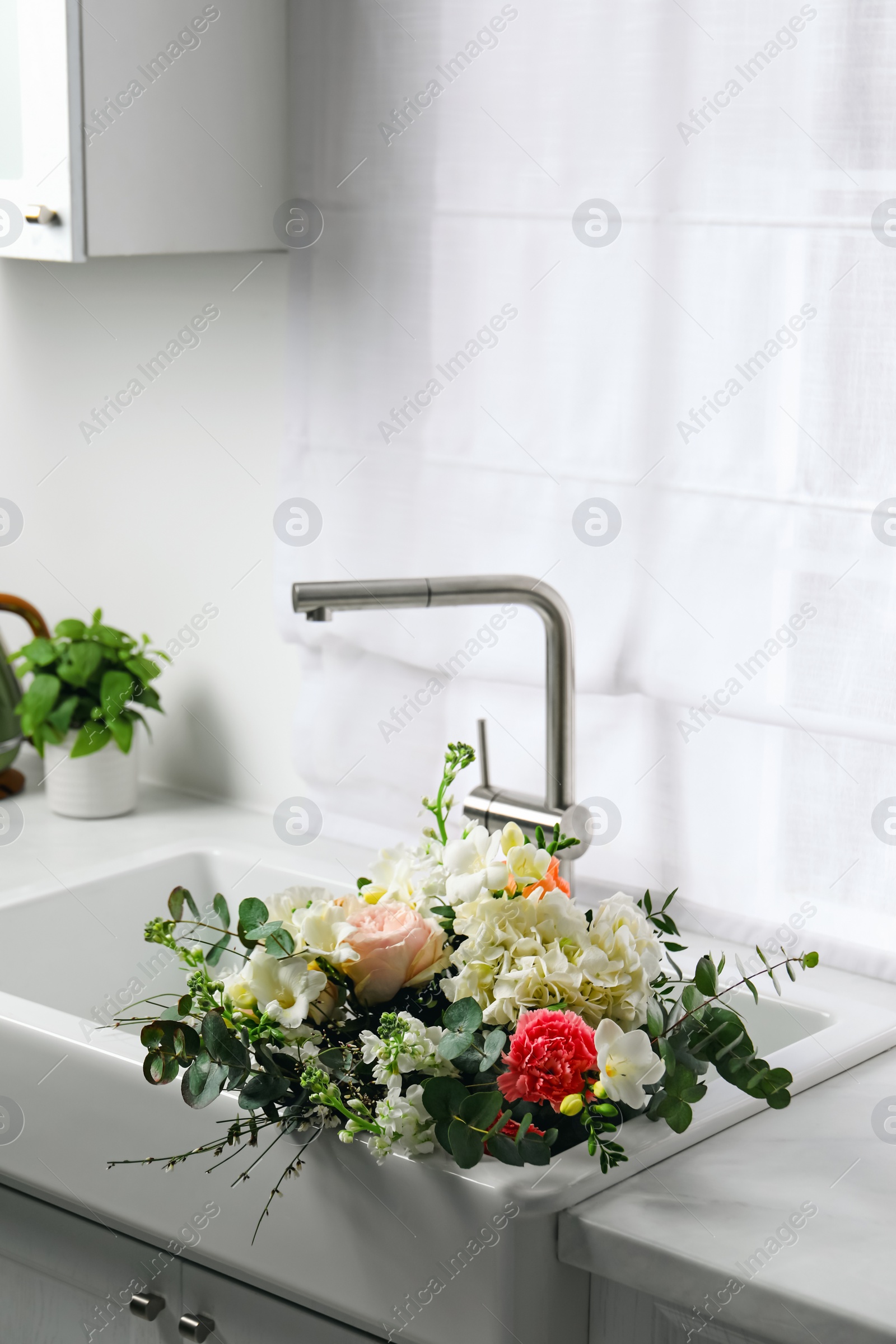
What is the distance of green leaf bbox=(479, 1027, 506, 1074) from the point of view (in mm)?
869

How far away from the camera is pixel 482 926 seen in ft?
2.98

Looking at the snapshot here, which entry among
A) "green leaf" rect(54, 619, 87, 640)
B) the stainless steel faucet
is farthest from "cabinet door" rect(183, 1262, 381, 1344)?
"green leaf" rect(54, 619, 87, 640)

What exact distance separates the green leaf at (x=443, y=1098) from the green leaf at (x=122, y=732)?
887mm

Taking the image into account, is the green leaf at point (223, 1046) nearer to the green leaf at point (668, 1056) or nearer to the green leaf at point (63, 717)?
the green leaf at point (668, 1056)

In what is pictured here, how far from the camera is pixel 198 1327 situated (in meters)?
1.03

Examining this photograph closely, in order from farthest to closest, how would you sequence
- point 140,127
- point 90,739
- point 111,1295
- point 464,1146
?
point 90,739
point 140,127
point 111,1295
point 464,1146

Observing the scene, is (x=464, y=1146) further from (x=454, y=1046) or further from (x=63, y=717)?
(x=63, y=717)

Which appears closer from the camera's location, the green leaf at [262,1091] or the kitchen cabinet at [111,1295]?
the green leaf at [262,1091]

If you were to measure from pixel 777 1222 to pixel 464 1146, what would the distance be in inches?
7.7

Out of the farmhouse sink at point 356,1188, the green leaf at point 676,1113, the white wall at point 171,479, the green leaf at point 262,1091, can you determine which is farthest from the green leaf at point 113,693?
the green leaf at point 676,1113

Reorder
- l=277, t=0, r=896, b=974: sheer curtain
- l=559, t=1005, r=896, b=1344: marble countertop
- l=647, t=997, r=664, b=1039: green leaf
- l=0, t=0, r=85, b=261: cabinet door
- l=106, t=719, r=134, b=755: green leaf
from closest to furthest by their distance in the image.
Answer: l=559, t=1005, r=896, b=1344: marble countertop < l=647, t=997, r=664, b=1039: green leaf < l=277, t=0, r=896, b=974: sheer curtain < l=0, t=0, r=85, b=261: cabinet door < l=106, t=719, r=134, b=755: green leaf

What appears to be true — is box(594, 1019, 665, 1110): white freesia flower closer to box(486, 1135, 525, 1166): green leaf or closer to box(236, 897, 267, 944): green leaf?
box(486, 1135, 525, 1166): green leaf

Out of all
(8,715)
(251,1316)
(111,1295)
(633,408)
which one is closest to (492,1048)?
(251,1316)

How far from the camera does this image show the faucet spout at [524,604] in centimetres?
126
